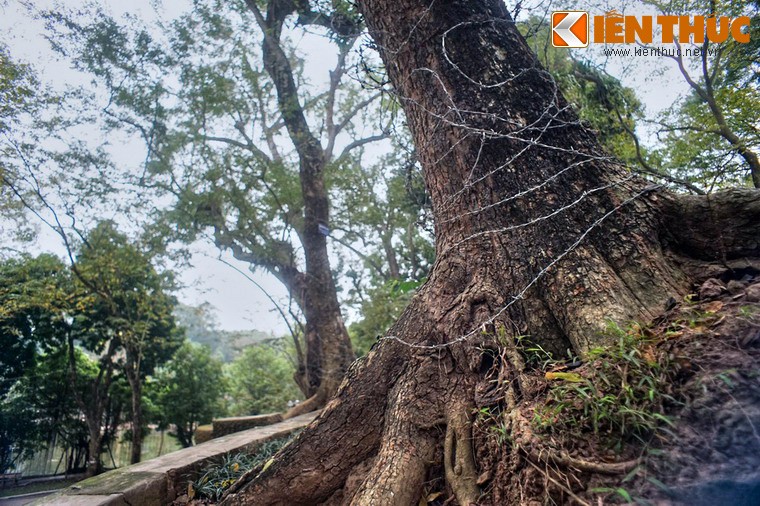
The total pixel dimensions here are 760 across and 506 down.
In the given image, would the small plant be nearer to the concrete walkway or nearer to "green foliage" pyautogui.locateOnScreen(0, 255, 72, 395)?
the concrete walkway

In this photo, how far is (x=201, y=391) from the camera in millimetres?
8930

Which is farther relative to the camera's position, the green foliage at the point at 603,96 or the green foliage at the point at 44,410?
the green foliage at the point at 44,410

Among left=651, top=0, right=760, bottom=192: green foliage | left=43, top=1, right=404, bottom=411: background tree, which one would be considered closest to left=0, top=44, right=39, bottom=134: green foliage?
left=43, top=1, right=404, bottom=411: background tree

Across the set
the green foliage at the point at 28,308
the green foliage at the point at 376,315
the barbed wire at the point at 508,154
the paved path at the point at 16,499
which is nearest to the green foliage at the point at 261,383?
the green foliage at the point at 376,315

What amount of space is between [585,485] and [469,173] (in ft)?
4.45

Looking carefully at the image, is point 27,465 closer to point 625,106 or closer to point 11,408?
point 11,408

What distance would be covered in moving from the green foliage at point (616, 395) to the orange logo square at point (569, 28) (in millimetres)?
2546

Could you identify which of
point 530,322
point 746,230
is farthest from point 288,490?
point 746,230

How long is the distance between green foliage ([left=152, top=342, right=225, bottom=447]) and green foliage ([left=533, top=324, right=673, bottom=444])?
8952mm

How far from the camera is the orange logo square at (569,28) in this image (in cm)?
311

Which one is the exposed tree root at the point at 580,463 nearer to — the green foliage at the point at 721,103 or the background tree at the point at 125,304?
the green foliage at the point at 721,103

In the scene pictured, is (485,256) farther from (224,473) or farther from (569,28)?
(569,28)

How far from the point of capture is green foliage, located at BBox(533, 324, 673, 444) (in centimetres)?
119

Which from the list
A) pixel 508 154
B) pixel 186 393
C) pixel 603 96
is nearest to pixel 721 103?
pixel 603 96
